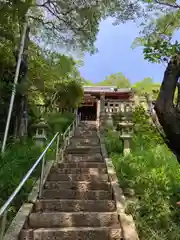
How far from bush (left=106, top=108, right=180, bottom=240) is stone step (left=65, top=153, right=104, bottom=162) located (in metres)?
0.96

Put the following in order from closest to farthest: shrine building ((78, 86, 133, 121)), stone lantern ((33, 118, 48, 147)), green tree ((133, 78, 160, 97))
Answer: stone lantern ((33, 118, 48, 147)) < green tree ((133, 78, 160, 97)) < shrine building ((78, 86, 133, 121))

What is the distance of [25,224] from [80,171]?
2.55m

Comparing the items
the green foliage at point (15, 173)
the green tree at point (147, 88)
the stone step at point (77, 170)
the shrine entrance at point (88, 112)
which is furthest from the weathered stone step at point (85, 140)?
the shrine entrance at point (88, 112)

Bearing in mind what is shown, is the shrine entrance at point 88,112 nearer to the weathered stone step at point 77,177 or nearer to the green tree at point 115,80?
the green tree at point 115,80

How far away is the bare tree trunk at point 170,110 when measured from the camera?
336 cm

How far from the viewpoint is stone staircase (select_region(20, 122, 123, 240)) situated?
12.4 ft

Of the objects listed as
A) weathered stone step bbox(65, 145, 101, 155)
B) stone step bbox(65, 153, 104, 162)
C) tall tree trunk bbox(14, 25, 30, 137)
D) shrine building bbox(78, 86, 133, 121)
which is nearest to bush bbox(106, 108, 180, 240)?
stone step bbox(65, 153, 104, 162)

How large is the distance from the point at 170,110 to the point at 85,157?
4868 mm

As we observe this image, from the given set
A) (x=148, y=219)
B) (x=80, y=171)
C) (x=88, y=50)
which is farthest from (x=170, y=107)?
(x=88, y=50)

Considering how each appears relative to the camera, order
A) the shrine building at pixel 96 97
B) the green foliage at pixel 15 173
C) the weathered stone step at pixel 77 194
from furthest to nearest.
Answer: the shrine building at pixel 96 97, the weathered stone step at pixel 77 194, the green foliage at pixel 15 173

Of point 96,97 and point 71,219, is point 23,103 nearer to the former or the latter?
point 71,219

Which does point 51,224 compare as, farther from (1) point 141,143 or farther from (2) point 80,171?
(1) point 141,143

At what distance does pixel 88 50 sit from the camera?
433 inches

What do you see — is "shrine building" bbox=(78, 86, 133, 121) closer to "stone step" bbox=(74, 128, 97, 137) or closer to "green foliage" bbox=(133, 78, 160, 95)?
"green foliage" bbox=(133, 78, 160, 95)
